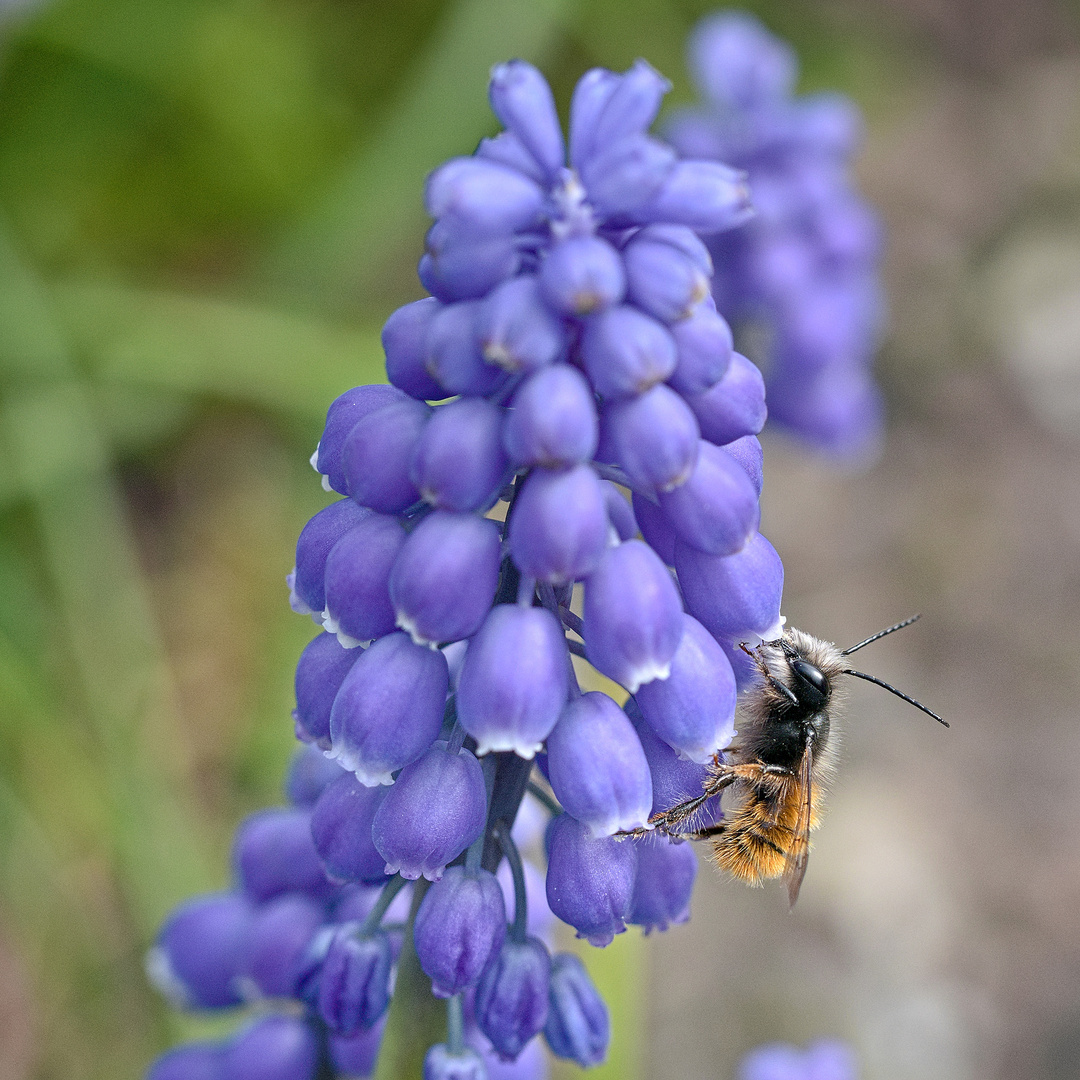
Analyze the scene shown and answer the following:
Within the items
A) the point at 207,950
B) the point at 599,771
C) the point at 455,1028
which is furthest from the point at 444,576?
the point at 207,950

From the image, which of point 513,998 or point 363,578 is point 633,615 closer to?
point 363,578

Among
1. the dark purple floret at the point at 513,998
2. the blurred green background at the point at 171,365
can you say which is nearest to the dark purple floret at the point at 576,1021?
the dark purple floret at the point at 513,998

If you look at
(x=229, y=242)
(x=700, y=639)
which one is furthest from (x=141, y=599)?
(x=700, y=639)

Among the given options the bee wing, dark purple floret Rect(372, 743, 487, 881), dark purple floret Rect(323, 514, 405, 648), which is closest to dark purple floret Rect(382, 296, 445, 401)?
dark purple floret Rect(323, 514, 405, 648)

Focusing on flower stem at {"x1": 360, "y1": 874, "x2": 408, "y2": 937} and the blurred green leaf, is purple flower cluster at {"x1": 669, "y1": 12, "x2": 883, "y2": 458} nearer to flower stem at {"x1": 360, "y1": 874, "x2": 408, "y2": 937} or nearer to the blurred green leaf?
the blurred green leaf

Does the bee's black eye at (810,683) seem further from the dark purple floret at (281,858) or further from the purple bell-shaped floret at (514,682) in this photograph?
the dark purple floret at (281,858)

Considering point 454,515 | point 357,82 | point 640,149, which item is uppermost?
point 357,82

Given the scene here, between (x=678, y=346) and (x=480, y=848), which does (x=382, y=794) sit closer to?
(x=480, y=848)
